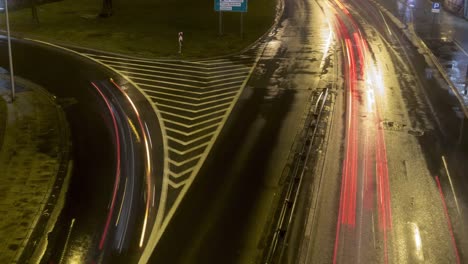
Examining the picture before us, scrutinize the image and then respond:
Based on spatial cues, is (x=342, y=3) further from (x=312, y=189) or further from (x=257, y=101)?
(x=312, y=189)

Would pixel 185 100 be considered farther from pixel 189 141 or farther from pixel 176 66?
pixel 176 66

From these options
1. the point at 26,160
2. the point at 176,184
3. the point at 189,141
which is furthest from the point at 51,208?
the point at 189,141

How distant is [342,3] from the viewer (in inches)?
2781

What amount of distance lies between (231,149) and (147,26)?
3171 centimetres

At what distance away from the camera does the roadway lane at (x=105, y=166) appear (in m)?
18.4

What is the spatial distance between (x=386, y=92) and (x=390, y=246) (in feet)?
63.0

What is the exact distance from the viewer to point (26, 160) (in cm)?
2452

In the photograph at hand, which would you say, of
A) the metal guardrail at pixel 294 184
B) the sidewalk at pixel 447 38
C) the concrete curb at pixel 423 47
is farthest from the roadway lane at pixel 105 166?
the sidewalk at pixel 447 38

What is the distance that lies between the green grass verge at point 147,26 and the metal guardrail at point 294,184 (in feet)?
52.2

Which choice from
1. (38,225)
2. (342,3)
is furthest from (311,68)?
(342,3)

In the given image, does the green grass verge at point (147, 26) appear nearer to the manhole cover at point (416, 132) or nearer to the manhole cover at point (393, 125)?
the manhole cover at point (393, 125)

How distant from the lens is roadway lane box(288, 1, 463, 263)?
1820cm

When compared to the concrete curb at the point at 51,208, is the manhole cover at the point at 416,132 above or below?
above

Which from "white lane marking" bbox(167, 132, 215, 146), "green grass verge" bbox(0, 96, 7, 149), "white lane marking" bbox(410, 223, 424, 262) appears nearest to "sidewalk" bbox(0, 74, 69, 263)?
"green grass verge" bbox(0, 96, 7, 149)
